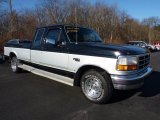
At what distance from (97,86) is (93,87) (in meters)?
0.14

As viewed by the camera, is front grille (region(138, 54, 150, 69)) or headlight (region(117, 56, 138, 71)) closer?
headlight (region(117, 56, 138, 71))

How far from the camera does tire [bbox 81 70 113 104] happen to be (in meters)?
5.14

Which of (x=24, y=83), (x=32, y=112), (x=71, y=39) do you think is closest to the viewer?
(x=32, y=112)

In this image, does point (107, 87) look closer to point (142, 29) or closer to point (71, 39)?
point (71, 39)

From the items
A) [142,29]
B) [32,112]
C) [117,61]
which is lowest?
[32,112]

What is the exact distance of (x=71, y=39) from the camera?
20.0 ft

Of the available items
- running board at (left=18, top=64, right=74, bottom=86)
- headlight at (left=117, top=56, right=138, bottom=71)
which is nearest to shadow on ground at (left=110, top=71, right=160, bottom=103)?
headlight at (left=117, top=56, right=138, bottom=71)

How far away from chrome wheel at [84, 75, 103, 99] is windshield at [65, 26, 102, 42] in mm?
1307

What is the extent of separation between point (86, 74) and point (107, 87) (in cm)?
69

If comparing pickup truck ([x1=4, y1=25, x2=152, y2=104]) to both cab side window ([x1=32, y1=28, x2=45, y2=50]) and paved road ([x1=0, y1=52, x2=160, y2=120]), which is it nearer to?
cab side window ([x1=32, y1=28, x2=45, y2=50])

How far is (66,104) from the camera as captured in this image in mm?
5363

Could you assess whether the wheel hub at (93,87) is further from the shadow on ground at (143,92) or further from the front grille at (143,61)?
the front grille at (143,61)

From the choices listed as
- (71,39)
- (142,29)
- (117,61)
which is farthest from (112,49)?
(142,29)

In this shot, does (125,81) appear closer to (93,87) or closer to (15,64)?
(93,87)
